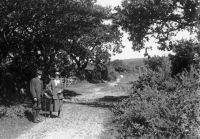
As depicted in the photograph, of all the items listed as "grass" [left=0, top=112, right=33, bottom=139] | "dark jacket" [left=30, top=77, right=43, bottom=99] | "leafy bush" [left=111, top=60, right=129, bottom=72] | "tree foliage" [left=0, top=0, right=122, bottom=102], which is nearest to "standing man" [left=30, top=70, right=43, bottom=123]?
"dark jacket" [left=30, top=77, right=43, bottom=99]

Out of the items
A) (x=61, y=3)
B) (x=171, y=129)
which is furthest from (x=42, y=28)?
(x=171, y=129)

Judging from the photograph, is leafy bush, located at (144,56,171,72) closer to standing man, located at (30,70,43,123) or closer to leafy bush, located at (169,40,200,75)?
leafy bush, located at (169,40,200,75)

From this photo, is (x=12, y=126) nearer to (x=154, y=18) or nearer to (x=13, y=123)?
(x=13, y=123)

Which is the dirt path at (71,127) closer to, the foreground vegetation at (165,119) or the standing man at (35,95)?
the standing man at (35,95)

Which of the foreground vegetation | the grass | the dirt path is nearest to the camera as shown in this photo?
the foreground vegetation

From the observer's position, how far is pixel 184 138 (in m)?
8.63

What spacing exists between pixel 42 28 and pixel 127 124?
11026mm

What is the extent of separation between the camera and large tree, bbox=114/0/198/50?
57.2 ft

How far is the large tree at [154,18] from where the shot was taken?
17.4m

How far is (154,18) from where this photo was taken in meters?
18.7

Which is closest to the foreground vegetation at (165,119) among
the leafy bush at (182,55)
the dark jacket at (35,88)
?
the dark jacket at (35,88)

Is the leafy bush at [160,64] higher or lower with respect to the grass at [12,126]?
higher

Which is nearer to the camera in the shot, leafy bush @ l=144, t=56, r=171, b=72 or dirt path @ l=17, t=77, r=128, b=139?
dirt path @ l=17, t=77, r=128, b=139

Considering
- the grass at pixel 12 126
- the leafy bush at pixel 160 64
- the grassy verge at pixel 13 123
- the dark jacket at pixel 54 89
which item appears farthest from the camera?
the leafy bush at pixel 160 64
